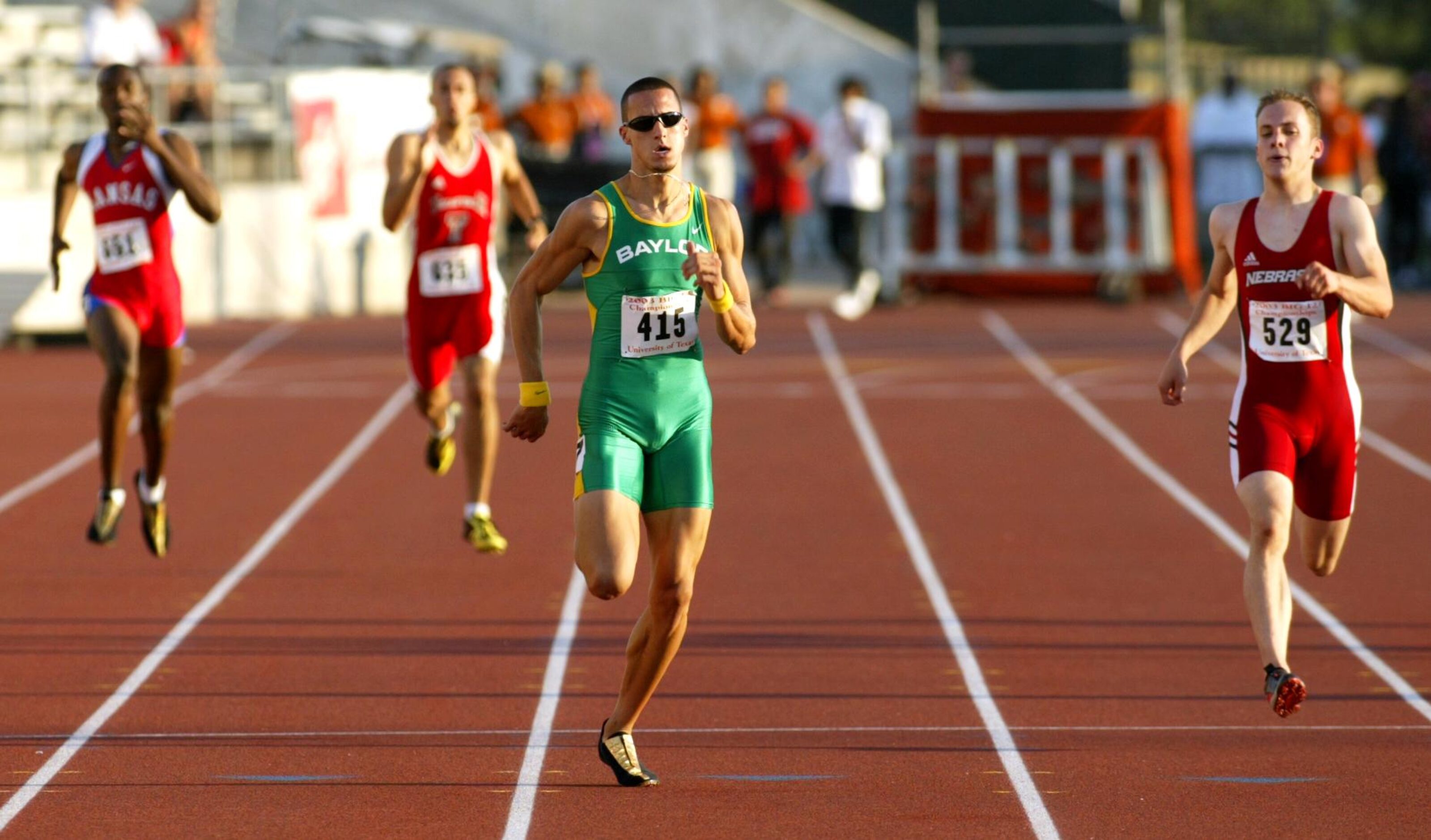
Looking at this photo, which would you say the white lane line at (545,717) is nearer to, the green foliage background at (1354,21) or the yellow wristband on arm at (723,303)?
the yellow wristband on arm at (723,303)

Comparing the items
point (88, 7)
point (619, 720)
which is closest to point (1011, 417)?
point (619, 720)

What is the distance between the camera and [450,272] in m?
9.61

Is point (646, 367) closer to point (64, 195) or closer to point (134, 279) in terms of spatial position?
point (134, 279)

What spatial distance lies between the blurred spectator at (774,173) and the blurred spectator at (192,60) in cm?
497

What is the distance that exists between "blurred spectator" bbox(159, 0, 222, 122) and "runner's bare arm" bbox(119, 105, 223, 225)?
12206 mm

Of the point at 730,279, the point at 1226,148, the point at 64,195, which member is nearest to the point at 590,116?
the point at 1226,148

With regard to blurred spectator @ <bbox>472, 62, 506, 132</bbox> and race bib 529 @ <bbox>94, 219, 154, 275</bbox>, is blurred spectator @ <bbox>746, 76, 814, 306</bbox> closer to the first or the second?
blurred spectator @ <bbox>472, 62, 506, 132</bbox>

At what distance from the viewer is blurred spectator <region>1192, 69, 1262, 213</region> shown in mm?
23234

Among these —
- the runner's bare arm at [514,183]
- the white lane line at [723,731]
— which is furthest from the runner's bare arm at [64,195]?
the white lane line at [723,731]

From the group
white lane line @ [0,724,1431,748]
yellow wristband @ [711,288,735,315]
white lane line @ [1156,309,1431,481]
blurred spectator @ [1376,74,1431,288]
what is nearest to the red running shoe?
white lane line @ [0,724,1431,748]

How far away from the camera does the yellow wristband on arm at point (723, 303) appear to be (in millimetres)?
5691

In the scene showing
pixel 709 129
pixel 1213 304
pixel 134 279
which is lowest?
pixel 1213 304

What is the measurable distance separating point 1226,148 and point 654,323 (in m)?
18.5

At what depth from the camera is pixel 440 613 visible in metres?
8.66
